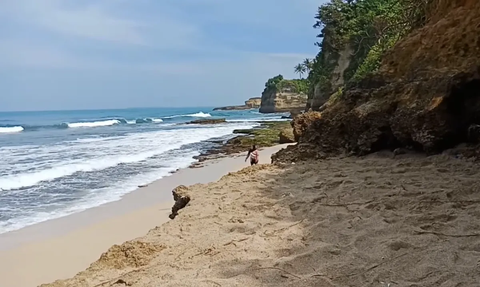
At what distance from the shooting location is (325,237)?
3.75 meters

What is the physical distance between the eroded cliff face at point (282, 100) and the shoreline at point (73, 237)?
244 feet

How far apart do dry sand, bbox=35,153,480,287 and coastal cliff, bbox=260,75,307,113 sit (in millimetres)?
77324

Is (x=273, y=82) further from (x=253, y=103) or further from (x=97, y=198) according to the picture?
(x=97, y=198)

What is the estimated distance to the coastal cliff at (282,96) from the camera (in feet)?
276

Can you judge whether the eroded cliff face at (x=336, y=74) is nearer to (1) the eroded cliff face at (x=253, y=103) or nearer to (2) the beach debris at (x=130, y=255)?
(2) the beach debris at (x=130, y=255)

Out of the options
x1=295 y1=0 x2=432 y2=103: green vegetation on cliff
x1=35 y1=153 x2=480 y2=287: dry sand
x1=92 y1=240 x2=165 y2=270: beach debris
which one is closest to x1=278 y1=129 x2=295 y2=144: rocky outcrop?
x1=295 y1=0 x2=432 y2=103: green vegetation on cliff

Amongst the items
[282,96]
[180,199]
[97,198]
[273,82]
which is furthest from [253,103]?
[180,199]

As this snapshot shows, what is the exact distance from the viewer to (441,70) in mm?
6918

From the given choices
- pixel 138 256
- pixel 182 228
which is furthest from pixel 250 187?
pixel 138 256

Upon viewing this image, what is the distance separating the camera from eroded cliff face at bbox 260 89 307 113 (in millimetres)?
83831

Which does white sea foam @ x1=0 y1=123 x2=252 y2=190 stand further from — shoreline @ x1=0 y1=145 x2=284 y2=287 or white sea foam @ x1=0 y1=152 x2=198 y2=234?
shoreline @ x1=0 y1=145 x2=284 y2=287

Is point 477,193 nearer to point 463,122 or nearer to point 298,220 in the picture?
point 298,220

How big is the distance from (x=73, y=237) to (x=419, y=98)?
591 cm

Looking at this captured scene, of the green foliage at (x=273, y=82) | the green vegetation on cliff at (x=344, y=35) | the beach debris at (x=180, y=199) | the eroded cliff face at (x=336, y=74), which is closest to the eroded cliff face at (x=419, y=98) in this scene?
the beach debris at (x=180, y=199)
